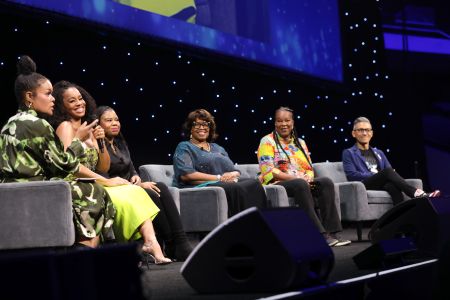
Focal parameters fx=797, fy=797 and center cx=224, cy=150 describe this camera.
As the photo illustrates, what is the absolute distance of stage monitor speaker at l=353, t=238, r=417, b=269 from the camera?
10.1 feet

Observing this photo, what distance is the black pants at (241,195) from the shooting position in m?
5.35

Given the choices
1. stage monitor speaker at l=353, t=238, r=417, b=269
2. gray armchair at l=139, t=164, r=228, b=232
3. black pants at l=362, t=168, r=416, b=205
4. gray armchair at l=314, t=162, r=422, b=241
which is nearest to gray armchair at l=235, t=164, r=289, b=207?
gray armchair at l=139, t=164, r=228, b=232

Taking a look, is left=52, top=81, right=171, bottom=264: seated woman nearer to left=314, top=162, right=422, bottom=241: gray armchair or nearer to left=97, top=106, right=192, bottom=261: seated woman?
left=97, top=106, right=192, bottom=261: seated woman

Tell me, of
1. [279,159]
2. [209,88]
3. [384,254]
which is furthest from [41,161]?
[209,88]

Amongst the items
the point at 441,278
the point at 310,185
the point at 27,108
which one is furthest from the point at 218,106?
the point at 441,278

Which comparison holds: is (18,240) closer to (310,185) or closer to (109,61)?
(109,61)

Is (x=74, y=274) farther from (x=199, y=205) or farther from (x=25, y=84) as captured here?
(x=199, y=205)

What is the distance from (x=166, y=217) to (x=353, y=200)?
6.89 ft

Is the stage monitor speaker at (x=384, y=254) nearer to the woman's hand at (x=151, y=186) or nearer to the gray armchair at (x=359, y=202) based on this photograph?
the woman's hand at (x=151, y=186)

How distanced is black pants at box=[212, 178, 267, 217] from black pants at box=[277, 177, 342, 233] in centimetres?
46

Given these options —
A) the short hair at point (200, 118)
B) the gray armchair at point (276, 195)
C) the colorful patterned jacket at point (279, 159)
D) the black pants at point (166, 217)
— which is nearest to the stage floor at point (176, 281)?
the black pants at point (166, 217)

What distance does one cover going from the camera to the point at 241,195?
5.34m

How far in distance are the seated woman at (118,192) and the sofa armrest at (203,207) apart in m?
0.79

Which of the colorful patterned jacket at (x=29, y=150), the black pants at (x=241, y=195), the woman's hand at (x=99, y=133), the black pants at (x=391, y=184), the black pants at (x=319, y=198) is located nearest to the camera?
the colorful patterned jacket at (x=29, y=150)
